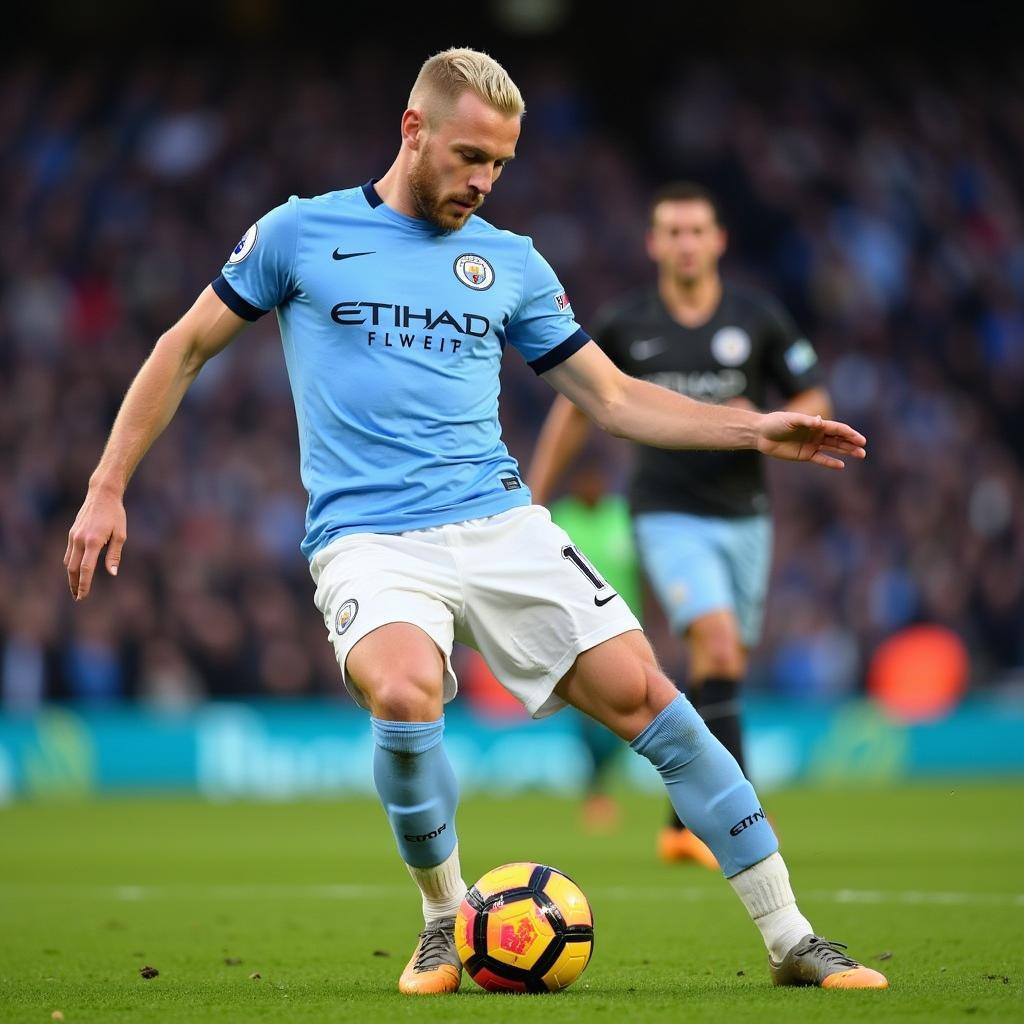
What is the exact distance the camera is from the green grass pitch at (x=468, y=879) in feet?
14.8

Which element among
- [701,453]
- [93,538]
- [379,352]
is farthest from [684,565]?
[93,538]

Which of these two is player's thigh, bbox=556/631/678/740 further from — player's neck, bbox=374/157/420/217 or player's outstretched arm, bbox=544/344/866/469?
player's neck, bbox=374/157/420/217

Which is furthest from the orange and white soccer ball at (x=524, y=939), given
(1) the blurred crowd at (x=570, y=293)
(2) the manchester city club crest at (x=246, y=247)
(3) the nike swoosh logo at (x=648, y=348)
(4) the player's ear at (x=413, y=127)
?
(1) the blurred crowd at (x=570, y=293)

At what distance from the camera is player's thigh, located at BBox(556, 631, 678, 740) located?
4.81m

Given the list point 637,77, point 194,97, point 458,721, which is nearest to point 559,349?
point 458,721

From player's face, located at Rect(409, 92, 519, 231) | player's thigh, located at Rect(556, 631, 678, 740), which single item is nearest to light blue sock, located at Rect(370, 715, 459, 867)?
player's thigh, located at Rect(556, 631, 678, 740)

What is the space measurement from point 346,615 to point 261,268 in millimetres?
957

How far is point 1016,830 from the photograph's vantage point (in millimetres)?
10688

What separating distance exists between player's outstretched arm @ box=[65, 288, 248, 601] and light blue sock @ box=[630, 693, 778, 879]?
4.77 feet

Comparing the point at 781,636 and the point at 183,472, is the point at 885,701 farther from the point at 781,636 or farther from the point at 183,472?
the point at 183,472

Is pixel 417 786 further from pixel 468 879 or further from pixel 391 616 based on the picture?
pixel 468 879

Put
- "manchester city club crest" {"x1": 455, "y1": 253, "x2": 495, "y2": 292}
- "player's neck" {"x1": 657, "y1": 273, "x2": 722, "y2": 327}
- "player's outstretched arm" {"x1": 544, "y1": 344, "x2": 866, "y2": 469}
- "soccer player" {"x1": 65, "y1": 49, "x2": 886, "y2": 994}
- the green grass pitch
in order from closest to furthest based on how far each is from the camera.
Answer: the green grass pitch → "soccer player" {"x1": 65, "y1": 49, "x2": 886, "y2": 994} → "player's outstretched arm" {"x1": 544, "y1": 344, "x2": 866, "y2": 469} → "manchester city club crest" {"x1": 455, "y1": 253, "x2": 495, "y2": 292} → "player's neck" {"x1": 657, "y1": 273, "x2": 722, "y2": 327}

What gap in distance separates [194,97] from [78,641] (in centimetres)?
874

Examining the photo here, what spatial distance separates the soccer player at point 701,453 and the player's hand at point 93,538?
11.5ft
